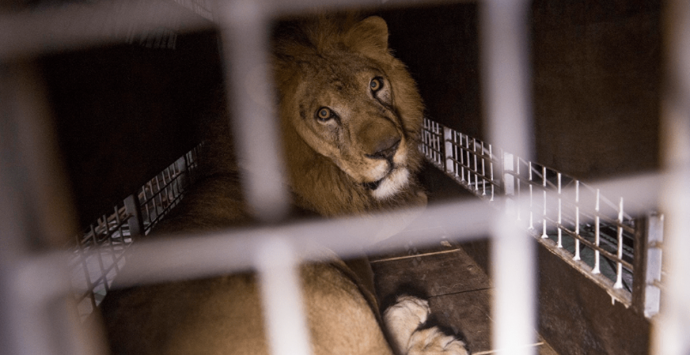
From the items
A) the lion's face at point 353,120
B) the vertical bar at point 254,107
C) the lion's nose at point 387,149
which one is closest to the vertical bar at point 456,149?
the lion's face at point 353,120

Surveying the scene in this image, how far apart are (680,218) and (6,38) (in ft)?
4.35

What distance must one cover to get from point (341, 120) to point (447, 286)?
973 millimetres

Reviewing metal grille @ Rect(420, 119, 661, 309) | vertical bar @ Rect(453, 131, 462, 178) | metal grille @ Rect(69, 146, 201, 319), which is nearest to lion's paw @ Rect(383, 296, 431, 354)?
metal grille @ Rect(420, 119, 661, 309)

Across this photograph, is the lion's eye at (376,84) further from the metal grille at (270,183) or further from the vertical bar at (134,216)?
the vertical bar at (134,216)

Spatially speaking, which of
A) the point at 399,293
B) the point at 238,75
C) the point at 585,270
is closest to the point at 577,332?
the point at 585,270

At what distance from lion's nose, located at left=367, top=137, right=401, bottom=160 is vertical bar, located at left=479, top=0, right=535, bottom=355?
1.21 feet

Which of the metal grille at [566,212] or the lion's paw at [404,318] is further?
the lion's paw at [404,318]

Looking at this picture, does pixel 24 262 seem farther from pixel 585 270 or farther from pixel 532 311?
pixel 532 311

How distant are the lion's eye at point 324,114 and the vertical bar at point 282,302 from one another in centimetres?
63

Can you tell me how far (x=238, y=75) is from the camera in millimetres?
1849

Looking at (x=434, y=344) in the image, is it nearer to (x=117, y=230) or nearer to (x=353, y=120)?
(x=353, y=120)

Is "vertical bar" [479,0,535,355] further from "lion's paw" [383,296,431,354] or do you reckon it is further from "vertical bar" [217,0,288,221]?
"vertical bar" [217,0,288,221]

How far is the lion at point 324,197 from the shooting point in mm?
1285

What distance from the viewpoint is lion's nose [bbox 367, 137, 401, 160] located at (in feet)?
5.88
